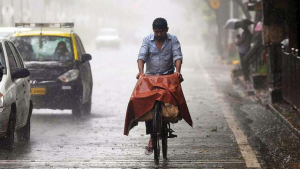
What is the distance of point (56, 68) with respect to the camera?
15.4 m

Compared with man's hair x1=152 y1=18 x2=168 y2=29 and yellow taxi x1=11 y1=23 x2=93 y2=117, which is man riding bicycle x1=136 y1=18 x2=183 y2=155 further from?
yellow taxi x1=11 y1=23 x2=93 y2=117

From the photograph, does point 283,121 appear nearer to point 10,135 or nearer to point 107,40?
point 10,135

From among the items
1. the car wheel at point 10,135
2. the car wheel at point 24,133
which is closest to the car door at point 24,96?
the car wheel at point 24,133

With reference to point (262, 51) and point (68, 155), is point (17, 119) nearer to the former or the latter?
point (68, 155)

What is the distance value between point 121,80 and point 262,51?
5.15m

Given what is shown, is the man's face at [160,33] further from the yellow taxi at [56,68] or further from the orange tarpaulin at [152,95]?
the yellow taxi at [56,68]

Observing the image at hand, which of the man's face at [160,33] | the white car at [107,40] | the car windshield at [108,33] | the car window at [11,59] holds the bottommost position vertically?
the white car at [107,40]

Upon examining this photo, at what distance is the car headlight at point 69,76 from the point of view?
15297 mm

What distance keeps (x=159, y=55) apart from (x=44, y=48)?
6.22m

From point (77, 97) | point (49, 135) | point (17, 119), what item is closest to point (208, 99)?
point (77, 97)

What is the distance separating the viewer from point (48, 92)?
49.8 ft

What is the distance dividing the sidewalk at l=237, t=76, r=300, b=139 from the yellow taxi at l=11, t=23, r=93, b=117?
358 cm

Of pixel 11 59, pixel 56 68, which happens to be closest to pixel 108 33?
pixel 56 68

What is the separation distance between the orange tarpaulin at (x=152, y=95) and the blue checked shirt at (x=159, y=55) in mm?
364
